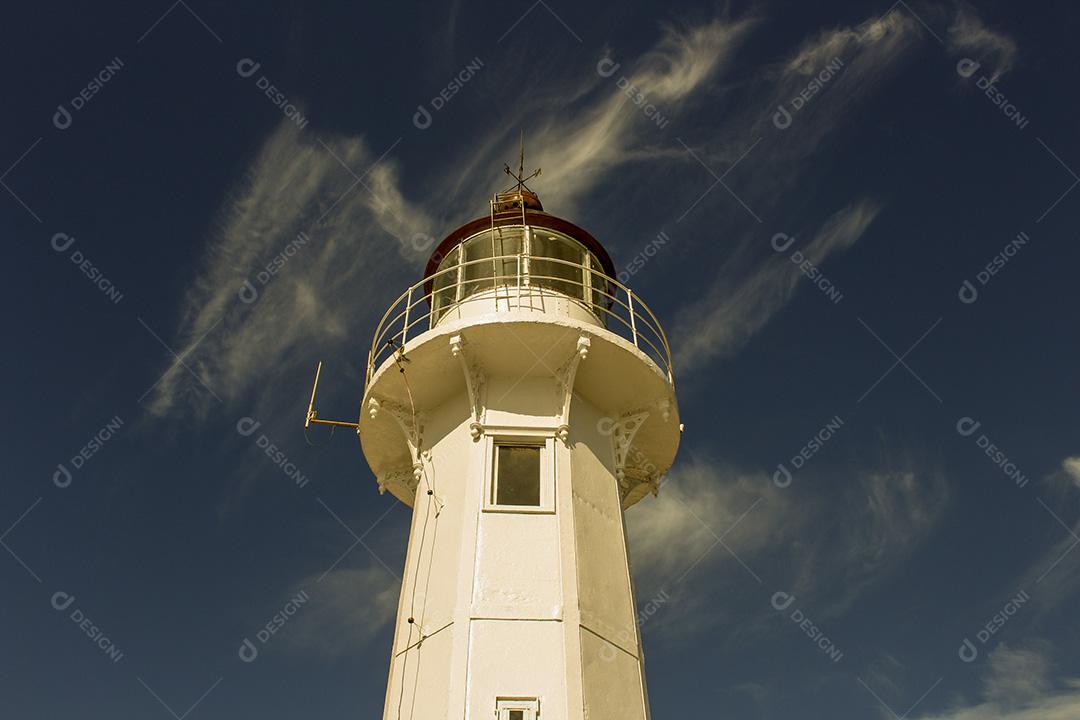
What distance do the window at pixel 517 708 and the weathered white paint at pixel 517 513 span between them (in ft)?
0.25

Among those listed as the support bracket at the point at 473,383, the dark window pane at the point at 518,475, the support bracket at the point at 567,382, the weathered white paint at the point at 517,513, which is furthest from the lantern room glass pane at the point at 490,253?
the dark window pane at the point at 518,475

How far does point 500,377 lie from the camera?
12.8 meters

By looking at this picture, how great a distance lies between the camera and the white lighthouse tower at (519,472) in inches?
388

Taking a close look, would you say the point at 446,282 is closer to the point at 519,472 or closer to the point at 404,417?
the point at 404,417

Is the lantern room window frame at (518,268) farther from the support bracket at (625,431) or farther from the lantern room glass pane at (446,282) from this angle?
the support bracket at (625,431)

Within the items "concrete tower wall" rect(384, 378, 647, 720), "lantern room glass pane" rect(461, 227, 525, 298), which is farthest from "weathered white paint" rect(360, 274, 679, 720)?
"lantern room glass pane" rect(461, 227, 525, 298)

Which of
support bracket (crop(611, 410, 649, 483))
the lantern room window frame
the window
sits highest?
the lantern room window frame

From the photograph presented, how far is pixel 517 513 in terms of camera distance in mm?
11219

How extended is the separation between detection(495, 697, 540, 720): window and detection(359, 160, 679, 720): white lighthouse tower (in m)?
0.02

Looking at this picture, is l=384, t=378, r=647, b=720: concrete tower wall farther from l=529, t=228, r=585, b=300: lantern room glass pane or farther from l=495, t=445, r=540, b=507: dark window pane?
l=529, t=228, r=585, b=300: lantern room glass pane

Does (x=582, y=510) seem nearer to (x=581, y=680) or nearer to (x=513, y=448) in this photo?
(x=513, y=448)

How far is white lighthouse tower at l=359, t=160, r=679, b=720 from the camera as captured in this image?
32.3ft

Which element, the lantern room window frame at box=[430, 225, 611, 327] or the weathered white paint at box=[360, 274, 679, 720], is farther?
the lantern room window frame at box=[430, 225, 611, 327]

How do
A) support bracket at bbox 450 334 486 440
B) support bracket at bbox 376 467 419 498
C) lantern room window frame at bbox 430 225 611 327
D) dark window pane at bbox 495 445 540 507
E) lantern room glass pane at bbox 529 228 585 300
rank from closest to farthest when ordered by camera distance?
dark window pane at bbox 495 445 540 507 → support bracket at bbox 450 334 486 440 → support bracket at bbox 376 467 419 498 → lantern room window frame at bbox 430 225 611 327 → lantern room glass pane at bbox 529 228 585 300
